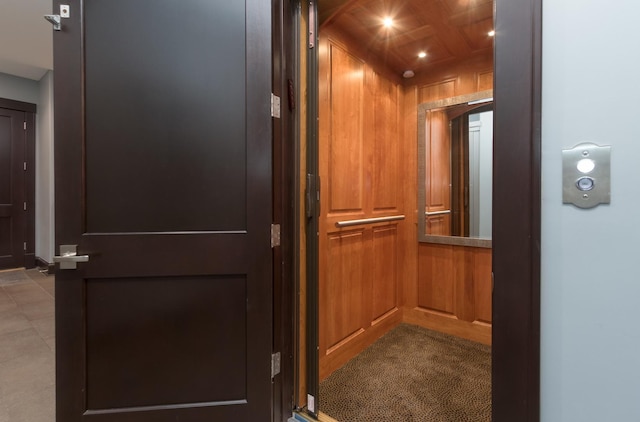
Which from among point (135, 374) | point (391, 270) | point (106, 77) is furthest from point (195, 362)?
point (391, 270)

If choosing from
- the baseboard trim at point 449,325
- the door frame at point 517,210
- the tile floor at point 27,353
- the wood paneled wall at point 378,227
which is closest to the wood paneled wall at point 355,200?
the wood paneled wall at point 378,227

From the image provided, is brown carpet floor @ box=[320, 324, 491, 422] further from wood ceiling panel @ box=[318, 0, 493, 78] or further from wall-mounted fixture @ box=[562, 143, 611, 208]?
wood ceiling panel @ box=[318, 0, 493, 78]

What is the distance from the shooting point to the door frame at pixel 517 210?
869 mm

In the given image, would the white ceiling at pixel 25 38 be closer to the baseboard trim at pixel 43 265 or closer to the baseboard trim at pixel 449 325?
the baseboard trim at pixel 43 265

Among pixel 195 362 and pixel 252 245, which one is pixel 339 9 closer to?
pixel 252 245

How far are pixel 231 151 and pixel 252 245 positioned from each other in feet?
1.46

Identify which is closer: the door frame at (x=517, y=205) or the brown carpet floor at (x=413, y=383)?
the door frame at (x=517, y=205)

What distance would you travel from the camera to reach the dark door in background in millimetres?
4703

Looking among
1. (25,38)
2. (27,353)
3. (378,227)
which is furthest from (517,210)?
(25,38)

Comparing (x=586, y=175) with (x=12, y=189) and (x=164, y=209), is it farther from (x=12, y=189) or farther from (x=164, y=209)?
(x=12, y=189)

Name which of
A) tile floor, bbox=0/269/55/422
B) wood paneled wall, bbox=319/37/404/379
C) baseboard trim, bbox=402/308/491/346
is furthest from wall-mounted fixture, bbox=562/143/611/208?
tile floor, bbox=0/269/55/422

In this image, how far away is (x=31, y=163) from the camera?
495 centimetres

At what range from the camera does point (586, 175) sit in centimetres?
82

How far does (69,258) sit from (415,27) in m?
2.49
